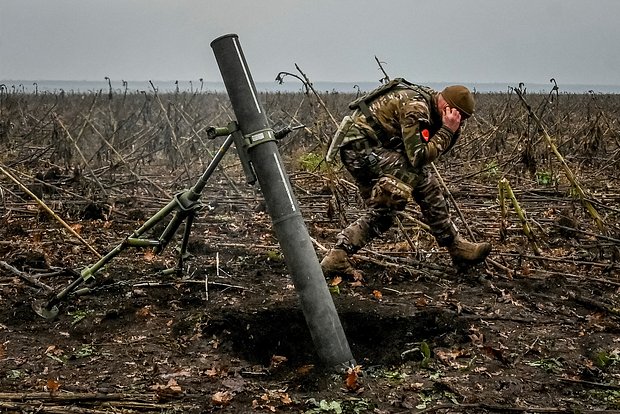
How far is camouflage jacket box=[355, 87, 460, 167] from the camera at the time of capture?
203 inches

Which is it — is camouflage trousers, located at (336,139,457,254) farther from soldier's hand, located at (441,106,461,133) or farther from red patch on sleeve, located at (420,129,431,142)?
soldier's hand, located at (441,106,461,133)

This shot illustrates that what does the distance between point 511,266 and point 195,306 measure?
113 inches

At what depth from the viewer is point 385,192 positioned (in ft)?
17.1

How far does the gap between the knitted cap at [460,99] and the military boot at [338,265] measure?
59.9 inches

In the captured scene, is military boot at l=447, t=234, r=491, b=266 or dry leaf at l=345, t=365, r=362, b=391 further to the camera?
military boot at l=447, t=234, r=491, b=266

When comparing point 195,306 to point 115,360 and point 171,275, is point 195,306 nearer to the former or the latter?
point 171,275

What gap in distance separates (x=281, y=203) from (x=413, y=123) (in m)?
1.94

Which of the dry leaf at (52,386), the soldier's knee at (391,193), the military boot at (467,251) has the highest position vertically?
the soldier's knee at (391,193)

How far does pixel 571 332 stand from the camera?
4359 mm

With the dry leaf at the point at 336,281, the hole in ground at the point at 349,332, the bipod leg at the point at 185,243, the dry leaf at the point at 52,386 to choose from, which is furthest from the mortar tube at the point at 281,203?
the dry leaf at the point at 336,281

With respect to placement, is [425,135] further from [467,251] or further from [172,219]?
[172,219]

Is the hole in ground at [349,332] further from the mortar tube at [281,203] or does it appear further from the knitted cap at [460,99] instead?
the knitted cap at [460,99]

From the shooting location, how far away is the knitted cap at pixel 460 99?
5.25 meters

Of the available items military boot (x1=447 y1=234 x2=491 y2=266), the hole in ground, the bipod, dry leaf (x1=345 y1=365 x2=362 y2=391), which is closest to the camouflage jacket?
military boot (x1=447 y1=234 x2=491 y2=266)
